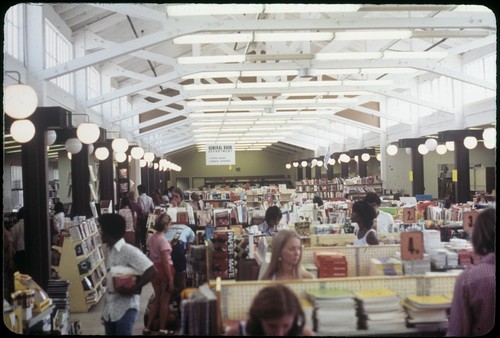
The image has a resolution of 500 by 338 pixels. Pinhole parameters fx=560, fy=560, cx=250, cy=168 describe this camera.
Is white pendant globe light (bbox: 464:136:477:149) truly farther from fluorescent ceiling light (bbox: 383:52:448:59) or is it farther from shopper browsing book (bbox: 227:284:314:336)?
shopper browsing book (bbox: 227:284:314:336)

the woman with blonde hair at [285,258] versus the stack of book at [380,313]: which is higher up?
the woman with blonde hair at [285,258]

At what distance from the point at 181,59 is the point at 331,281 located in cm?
626

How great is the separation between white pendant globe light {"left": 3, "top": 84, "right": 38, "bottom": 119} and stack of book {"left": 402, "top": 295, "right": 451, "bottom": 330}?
3.90 meters

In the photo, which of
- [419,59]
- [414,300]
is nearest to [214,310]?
[414,300]

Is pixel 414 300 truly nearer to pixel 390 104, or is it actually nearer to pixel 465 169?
pixel 465 169

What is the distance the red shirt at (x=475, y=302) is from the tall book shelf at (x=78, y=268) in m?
6.60

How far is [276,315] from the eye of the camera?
292 centimetres

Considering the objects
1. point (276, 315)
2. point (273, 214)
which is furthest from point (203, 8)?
point (276, 315)

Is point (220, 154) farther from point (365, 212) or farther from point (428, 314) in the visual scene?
point (428, 314)

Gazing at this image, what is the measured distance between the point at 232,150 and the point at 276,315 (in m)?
19.3

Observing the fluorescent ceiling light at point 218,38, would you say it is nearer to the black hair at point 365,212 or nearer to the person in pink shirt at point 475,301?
the black hair at point 365,212

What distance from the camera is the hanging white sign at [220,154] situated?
22.0m

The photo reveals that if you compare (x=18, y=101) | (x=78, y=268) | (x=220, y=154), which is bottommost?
(x=78, y=268)

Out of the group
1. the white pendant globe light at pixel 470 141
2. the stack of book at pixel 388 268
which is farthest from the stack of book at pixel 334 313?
the white pendant globe light at pixel 470 141
